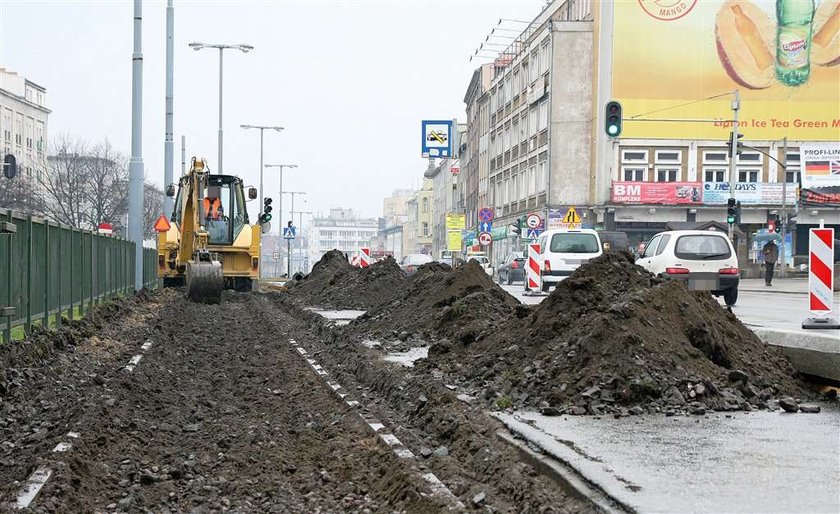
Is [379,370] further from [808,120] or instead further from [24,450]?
[808,120]

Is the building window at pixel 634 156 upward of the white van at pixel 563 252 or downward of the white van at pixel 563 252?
upward

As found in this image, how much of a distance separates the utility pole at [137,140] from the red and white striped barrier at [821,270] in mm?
20892

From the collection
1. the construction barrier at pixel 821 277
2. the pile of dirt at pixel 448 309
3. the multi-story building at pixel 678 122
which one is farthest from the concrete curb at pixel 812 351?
the multi-story building at pixel 678 122

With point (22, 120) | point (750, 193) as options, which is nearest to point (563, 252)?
point (750, 193)

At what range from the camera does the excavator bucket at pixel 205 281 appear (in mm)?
25438

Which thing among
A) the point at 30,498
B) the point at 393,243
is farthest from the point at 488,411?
the point at 393,243

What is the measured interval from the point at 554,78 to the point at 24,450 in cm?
5633

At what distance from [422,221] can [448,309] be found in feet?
439

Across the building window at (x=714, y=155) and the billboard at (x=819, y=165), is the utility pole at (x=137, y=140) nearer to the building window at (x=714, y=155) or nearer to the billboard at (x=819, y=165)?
the building window at (x=714, y=155)

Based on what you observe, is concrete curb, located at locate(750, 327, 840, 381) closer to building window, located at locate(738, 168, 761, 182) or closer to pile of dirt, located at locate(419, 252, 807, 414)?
pile of dirt, located at locate(419, 252, 807, 414)

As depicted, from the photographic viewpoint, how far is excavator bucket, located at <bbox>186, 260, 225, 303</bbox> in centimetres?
2544

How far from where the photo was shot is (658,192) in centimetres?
5797

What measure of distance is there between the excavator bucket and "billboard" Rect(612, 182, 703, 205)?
3626 cm

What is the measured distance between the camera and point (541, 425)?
306 inches
